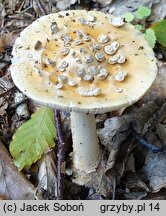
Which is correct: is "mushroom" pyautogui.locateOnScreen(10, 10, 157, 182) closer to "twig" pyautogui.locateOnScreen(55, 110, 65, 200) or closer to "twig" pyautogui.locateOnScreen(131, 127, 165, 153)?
"twig" pyautogui.locateOnScreen(55, 110, 65, 200)

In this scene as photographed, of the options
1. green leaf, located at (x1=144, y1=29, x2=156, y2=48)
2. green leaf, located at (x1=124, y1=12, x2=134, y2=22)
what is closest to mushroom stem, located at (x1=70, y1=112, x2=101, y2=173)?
green leaf, located at (x1=144, y1=29, x2=156, y2=48)

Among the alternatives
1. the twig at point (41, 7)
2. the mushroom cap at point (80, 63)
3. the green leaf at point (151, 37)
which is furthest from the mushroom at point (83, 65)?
the twig at point (41, 7)

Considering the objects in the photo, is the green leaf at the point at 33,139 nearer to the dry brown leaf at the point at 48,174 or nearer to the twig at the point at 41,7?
the dry brown leaf at the point at 48,174

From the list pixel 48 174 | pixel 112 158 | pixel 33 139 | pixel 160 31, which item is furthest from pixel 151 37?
pixel 48 174

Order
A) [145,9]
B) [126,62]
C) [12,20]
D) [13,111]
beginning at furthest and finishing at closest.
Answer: [12,20] < [145,9] < [13,111] < [126,62]

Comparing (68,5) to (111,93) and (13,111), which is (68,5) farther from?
(111,93)

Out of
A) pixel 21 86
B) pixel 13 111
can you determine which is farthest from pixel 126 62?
pixel 13 111
